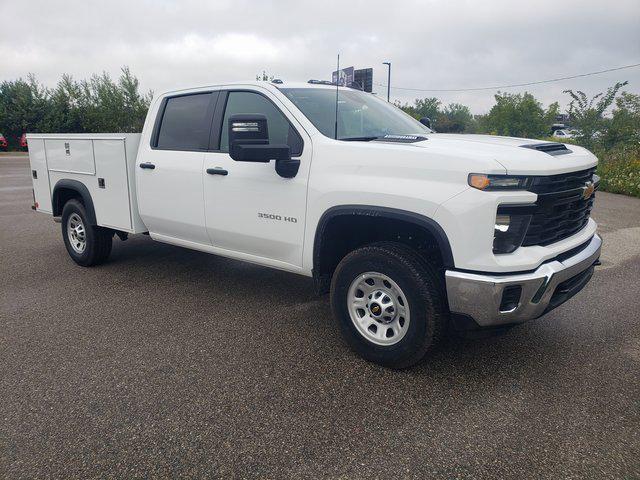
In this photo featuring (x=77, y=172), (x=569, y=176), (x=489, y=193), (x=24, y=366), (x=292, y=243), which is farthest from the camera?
(x=77, y=172)

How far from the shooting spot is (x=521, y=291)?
2895mm

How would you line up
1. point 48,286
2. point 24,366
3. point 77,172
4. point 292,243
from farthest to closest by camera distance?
point 77,172
point 48,286
point 292,243
point 24,366

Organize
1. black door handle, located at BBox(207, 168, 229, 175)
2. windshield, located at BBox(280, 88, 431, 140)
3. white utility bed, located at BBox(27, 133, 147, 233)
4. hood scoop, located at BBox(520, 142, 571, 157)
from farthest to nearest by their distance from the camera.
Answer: white utility bed, located at BBox(27, 133, 147, 233), black door handle, located at BBox(207, 168, 229, 175), windshield, located at BBox(280, 88, 431, 140), hood scoop, located at BBox(520, 142, 571, 157)

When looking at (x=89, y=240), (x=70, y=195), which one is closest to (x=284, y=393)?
(x=89, y=240)

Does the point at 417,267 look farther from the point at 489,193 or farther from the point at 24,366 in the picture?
the point at 24,366

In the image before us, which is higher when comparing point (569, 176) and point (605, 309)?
point (569, 176)

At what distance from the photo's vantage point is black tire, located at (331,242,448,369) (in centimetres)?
313

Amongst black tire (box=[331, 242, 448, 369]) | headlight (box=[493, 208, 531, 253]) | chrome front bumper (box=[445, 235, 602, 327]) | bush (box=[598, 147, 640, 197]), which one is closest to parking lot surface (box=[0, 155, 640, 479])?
black tire (box=[331, 242, 448, 369])

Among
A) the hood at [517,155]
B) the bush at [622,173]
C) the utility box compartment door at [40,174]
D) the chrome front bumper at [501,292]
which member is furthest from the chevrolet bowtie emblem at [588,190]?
the bush at [622,173]

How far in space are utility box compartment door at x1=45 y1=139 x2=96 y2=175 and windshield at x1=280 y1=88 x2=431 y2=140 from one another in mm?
2602

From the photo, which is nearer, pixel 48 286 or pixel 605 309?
pixel 605 309

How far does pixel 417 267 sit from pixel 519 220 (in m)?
0.66

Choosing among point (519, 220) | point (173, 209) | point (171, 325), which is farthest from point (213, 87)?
point (519, 220)

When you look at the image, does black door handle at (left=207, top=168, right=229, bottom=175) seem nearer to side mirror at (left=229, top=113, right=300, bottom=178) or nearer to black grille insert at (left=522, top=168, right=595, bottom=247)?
side mirror at (left=229, top=113, right=300, bottom=178)
